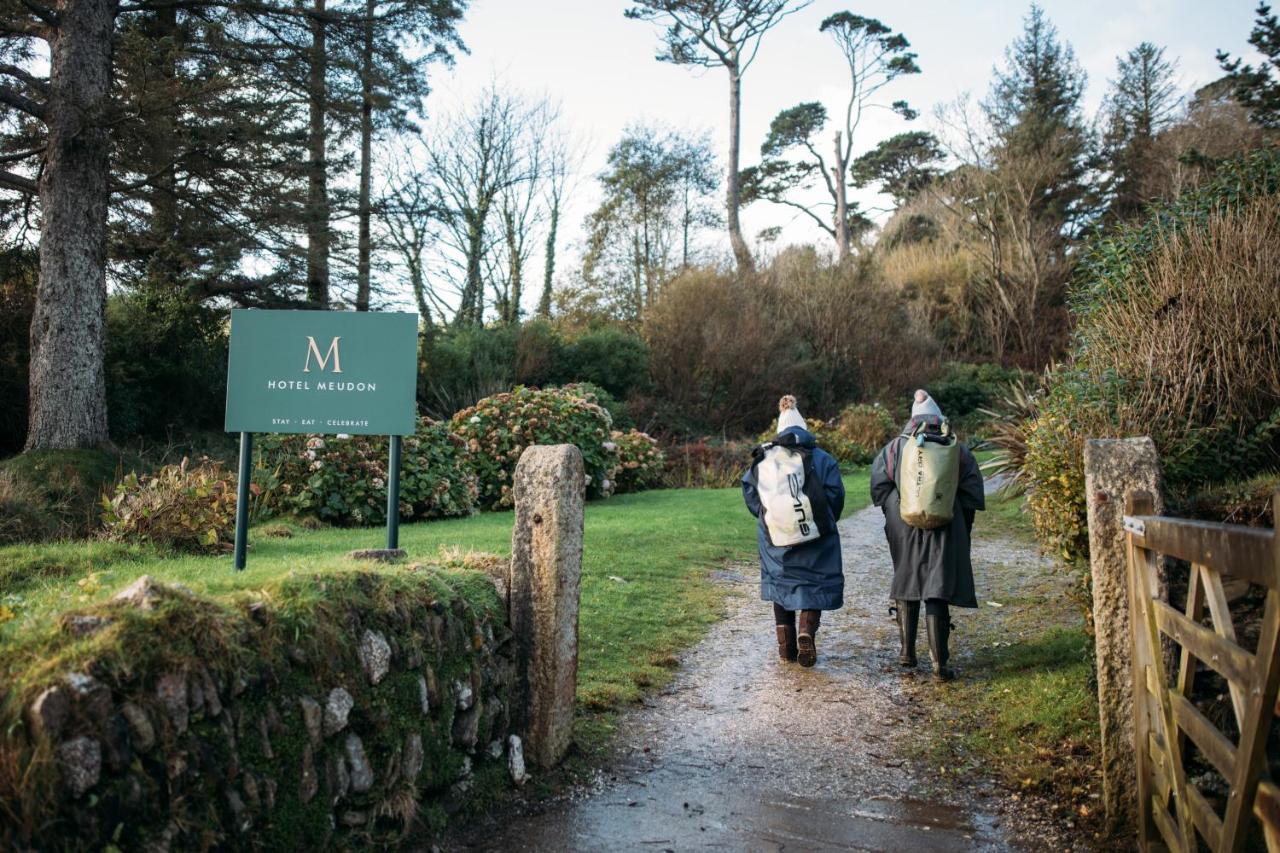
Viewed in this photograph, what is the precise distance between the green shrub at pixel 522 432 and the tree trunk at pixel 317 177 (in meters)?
3.99

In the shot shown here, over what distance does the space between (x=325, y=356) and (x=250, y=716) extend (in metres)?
2.99

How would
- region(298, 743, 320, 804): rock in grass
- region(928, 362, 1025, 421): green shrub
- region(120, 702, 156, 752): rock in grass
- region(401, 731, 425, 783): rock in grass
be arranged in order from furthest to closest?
1. region(928, 362, 1025, 421): green shrub
2. region(401, 731, 425, 783): rock in grass
3. region(298, 743, 320, 804): rock in grass
4. region(120, 702, 156, 752): rock in grass

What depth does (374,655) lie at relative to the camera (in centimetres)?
358

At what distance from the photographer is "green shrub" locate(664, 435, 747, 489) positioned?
62.3ft

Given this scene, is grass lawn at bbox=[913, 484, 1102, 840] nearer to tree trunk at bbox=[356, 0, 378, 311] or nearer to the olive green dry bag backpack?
the olive green dry bag backpack

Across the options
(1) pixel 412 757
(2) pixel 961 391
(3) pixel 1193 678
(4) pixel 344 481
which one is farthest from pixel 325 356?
(2) pixel 961 391

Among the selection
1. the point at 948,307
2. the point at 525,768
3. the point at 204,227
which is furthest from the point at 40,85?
the point at 948,307

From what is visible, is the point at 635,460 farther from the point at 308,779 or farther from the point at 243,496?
→ the point at 308,779

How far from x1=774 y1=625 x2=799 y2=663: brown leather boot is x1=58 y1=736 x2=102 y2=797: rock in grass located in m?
4.95

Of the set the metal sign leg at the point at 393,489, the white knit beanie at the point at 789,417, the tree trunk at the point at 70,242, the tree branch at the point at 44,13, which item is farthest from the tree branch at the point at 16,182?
the white knit beanie at the point at 789,417

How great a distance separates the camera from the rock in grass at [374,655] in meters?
3.55

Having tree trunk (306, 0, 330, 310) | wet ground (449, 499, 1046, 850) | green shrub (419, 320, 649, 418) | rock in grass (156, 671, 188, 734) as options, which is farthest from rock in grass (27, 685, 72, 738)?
green shrub (419, 320, 649, 418)

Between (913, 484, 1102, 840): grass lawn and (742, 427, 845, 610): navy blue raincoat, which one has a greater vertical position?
(742, 427, 845, 610): navy blue raincoat

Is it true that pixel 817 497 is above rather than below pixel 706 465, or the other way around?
below
